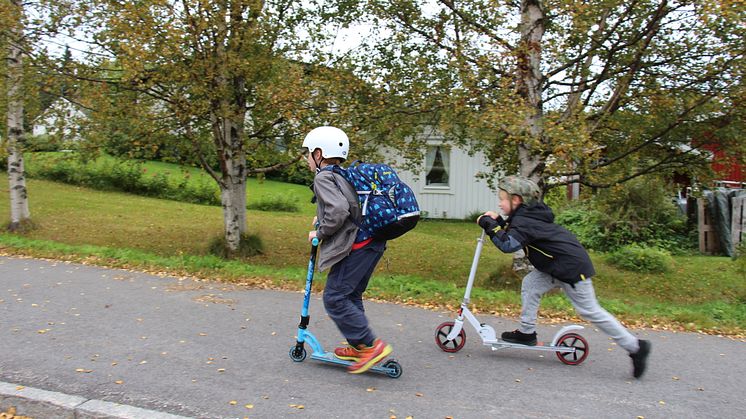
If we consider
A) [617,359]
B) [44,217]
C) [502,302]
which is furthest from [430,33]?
[44,217]

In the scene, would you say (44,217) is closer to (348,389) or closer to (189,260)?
(189,260)

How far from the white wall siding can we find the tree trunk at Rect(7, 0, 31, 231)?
498 inches

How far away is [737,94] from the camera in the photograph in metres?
9.20

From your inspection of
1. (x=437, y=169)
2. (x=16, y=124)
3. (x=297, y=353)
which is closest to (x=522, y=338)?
(x=297, y=353)

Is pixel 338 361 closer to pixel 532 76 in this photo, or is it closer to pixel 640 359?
pixel 640 359

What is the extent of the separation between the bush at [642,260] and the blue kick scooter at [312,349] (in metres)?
11.5

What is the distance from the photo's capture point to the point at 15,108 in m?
13.9

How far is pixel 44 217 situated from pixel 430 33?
44.0 ft

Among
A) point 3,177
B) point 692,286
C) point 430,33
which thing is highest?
point 430,33

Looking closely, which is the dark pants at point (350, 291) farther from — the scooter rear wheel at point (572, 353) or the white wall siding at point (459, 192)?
the white wall siding at point (459, 192)

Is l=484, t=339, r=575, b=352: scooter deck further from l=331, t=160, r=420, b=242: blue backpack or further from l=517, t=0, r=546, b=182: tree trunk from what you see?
l=517, t=0, r=546, b=182: tree trunk

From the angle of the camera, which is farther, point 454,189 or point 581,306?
point 454,189

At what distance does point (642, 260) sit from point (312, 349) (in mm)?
11728

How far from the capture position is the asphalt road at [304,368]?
4.39 meters
